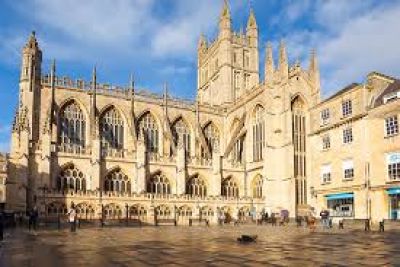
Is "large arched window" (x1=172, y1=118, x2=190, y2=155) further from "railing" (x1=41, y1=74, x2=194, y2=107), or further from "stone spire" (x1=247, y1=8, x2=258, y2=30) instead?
"stone spire" (x1=247, y1=8, x2=258, y2=30)

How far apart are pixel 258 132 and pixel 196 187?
1044cm

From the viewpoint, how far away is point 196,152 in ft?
183

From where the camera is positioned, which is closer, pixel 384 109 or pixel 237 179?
pixel 384 109

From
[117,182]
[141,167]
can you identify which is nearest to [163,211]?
[141,167]

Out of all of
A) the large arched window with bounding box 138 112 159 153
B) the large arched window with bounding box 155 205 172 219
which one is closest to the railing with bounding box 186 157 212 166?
the large arched window with bounding box 138 112 159 153

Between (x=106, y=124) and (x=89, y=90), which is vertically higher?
(x=89, y=90)

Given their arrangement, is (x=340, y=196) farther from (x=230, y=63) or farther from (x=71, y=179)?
(x=230, y=63)

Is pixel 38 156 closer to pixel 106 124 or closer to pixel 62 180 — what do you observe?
pixel 62 180

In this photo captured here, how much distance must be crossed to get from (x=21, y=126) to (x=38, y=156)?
325 cm

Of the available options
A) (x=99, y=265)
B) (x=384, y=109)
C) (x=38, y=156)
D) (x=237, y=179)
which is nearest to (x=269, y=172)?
(x=237, y=179)

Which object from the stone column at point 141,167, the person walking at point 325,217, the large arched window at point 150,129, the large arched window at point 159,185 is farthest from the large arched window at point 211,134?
the person walking at point 325,217

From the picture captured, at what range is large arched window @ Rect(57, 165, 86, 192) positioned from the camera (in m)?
42.3

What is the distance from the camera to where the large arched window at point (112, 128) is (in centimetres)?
5068

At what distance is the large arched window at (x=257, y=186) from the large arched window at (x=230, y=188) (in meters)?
2.02
